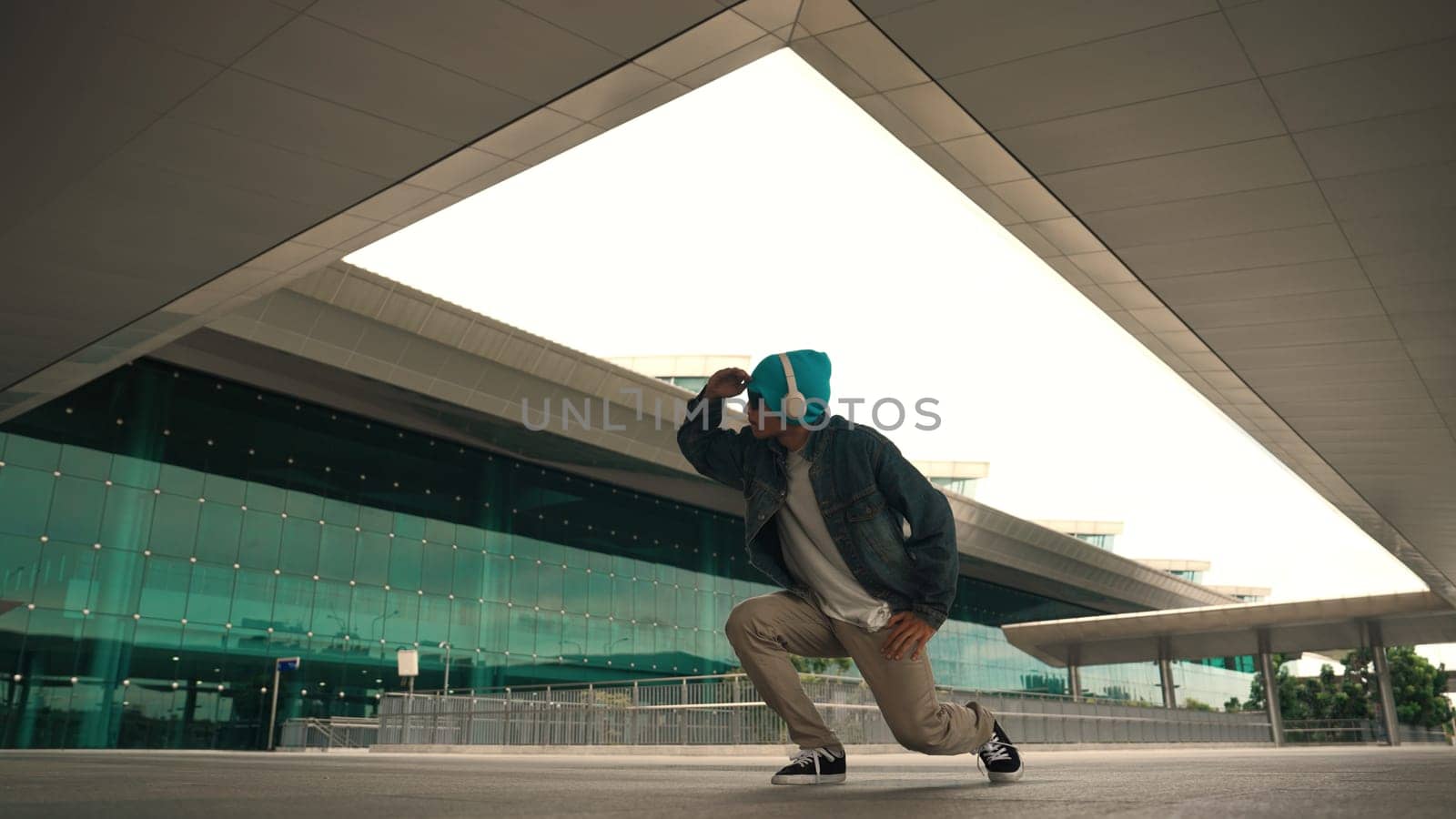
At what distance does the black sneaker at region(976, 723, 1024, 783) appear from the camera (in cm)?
422

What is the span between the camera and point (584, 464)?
104 ft

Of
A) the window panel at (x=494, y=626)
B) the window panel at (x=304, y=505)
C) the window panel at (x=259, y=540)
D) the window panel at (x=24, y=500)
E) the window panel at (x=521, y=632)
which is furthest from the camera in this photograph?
the window panel at (x=521, y=632)

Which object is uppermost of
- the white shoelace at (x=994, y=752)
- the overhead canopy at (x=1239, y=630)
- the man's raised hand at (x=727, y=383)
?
the overhead canopy at (x=1239, y=630)

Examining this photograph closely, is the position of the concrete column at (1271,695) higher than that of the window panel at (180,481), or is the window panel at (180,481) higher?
the window panel at (180,481)

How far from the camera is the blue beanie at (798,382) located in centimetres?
405

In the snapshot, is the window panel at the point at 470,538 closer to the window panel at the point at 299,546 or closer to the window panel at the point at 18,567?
the window panel at the point at 299,546

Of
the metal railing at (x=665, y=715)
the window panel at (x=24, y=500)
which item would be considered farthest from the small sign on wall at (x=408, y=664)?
the window panel at (x=24, y=500)

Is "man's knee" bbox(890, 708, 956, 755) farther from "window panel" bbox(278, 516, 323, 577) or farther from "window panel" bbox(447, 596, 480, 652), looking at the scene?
"window panel" bbox(447, 596, 480, 652)

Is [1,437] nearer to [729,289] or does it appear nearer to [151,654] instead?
[151,654]

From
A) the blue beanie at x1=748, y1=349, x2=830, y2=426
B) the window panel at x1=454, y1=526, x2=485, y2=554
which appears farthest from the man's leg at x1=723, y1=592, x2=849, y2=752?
the window panel at x1=454, y1=526, x2=485, y2=554

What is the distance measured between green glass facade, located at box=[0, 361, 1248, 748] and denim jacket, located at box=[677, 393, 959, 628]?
1614cm

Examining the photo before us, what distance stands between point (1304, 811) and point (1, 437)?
24.5 meters

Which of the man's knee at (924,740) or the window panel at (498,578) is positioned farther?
the window panel at (498,578)

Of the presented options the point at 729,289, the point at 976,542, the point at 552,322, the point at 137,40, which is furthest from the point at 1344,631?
the point at 137,40
